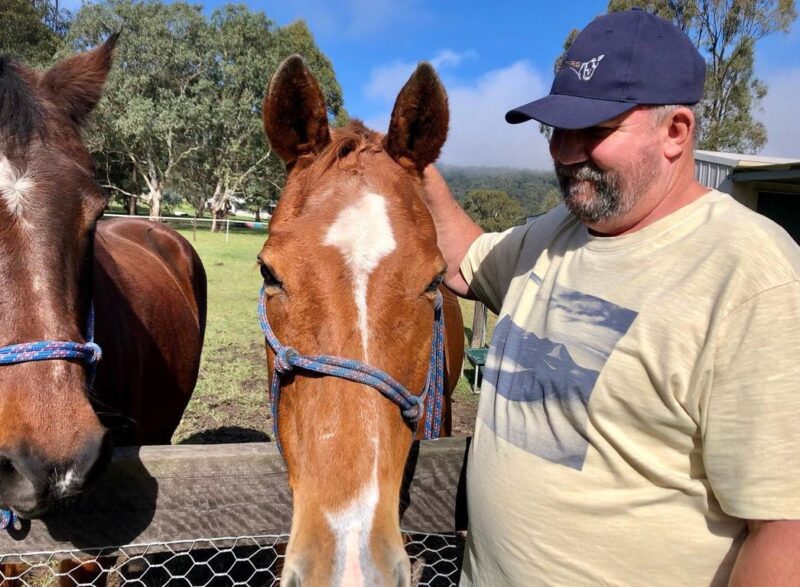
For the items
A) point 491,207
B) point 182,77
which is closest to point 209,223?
point 182,77

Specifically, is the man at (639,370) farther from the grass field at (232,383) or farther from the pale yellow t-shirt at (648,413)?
the grass field at (232,383)

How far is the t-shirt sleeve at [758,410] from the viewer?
108 centimetres

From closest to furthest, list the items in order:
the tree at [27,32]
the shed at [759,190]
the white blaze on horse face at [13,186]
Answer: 1. the white blaze on horse face at [13,186]
2. the shed at [759,190]
3. the tree at [27,32]

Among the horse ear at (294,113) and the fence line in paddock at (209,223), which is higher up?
the horse ear at (294,113)

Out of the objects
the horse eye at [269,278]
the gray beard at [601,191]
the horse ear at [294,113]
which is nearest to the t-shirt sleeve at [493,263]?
the gray beard at [601,191]

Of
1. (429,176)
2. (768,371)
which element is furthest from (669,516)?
(429,176)

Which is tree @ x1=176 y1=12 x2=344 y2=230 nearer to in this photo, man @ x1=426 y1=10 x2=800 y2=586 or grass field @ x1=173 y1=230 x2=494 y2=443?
grass field @ x1=173 y1=230 x2=494 y2=443

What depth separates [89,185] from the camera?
197 centimetres

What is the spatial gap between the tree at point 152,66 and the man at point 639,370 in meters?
31.1

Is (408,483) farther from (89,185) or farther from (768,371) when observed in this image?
(89,185)

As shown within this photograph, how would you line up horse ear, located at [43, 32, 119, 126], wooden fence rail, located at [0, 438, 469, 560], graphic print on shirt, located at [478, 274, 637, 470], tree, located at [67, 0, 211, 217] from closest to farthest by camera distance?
graphic print on shirt, located at [478, 274, 637, 470]
wooden fence rail, located at [0, 438, 469, 560]
horse ear, located at [43, 32, 119, 126]
tree, located at [67, 0, 211, 217]

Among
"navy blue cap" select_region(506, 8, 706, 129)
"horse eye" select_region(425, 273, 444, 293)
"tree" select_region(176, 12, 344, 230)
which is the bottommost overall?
"horse eye" select_region(425, 273, 444, 293)

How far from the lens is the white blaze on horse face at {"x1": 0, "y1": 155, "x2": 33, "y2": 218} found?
5.64 feet

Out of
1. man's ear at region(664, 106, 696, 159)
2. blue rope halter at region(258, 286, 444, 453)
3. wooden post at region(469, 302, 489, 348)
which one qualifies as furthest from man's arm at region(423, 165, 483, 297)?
wooden post at region(469, 302, 489, 348)
